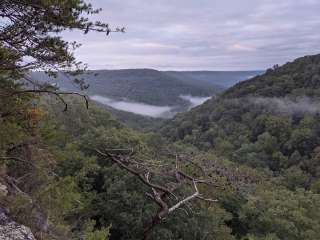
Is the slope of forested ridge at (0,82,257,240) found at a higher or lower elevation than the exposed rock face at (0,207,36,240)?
lower

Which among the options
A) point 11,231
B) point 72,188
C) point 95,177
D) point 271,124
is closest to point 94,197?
point 95,177

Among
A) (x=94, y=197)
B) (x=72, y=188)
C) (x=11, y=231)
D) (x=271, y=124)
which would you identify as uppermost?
(x=11, y=231)

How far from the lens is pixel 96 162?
961 inches

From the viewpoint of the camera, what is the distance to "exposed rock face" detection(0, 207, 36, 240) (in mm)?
5492

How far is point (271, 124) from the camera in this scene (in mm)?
85188

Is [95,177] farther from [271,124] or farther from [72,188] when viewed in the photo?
[271,124]

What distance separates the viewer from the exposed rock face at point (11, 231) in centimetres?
549

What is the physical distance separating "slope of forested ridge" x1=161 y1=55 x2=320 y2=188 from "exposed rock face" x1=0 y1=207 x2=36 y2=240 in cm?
5255

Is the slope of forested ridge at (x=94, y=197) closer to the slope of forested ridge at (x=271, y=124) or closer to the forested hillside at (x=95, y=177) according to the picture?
the forested hillside at (x=95, y=177)

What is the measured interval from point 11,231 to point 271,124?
83174 millimetres

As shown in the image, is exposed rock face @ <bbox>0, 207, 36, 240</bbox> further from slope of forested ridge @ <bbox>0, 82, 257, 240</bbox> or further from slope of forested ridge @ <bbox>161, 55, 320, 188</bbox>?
slope of forested ridge @ <bbox>161, 55, 320, 188</bbox>

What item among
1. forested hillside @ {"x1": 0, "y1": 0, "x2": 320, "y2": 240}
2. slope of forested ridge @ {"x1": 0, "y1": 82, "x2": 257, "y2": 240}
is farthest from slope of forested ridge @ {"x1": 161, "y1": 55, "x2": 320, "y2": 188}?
slope of forested ridge @ {"x1": 0, "y1": 82, "x2": 257, "y2": 240}

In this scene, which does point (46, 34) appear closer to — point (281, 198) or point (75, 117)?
point (281, 198)

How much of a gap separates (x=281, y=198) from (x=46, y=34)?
87.9 feet
